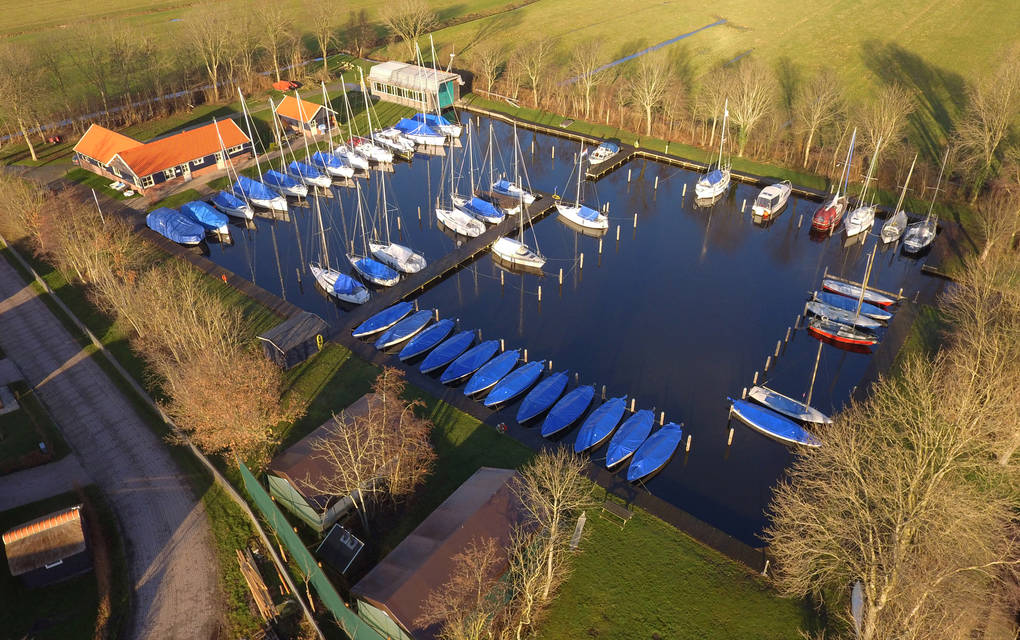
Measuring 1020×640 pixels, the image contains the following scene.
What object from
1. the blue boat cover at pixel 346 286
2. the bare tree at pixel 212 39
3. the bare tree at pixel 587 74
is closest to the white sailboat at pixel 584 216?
the blue boat cover at pixel 346 286

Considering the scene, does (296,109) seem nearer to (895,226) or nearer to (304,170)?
(304,170)

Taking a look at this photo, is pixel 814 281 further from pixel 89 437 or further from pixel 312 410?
pixel 89 437

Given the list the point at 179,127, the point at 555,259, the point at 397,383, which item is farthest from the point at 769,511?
the point at 179,127

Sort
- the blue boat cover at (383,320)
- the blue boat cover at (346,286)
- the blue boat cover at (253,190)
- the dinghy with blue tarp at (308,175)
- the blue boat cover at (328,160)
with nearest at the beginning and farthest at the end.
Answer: the blue boat cover at (383,320), the blue boat cover at (346,286), the blue boat cover at (253,190), the dinghy with blue tarp at (308,175), the blue boat cover at (328,160)

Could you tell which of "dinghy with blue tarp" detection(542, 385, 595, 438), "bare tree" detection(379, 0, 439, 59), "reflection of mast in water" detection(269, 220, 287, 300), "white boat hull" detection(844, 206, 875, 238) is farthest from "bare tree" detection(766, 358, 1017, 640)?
"bare tree" detection(379, 0, 439, 59)

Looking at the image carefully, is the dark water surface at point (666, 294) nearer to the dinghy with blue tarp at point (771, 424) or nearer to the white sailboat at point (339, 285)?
the dinghy with blue tarp at point (771, 424)
